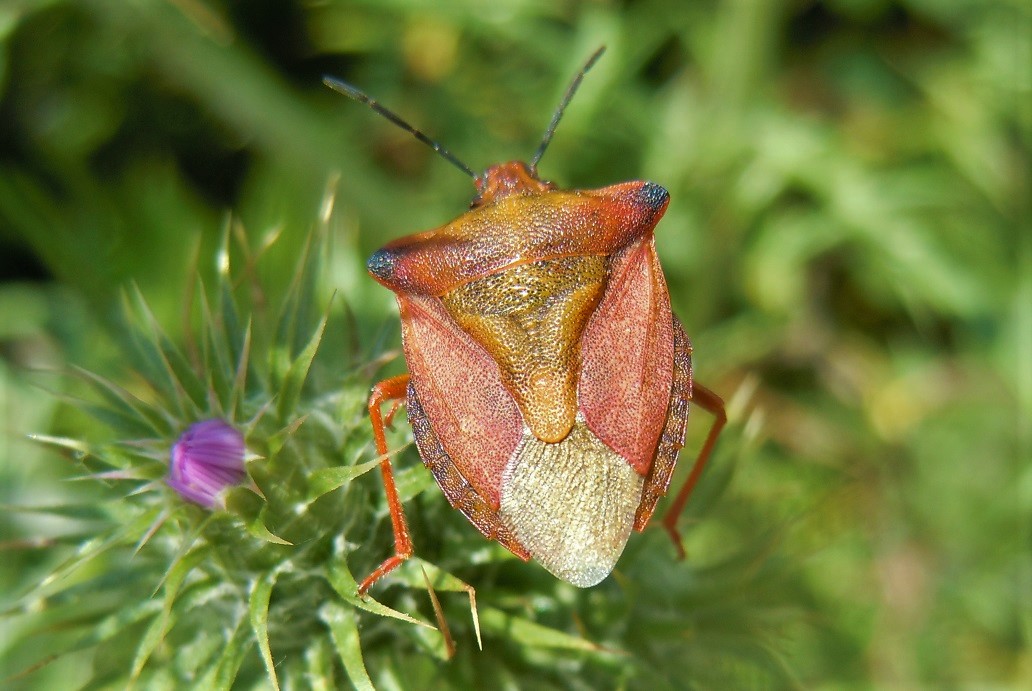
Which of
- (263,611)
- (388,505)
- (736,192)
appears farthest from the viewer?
(736,192)

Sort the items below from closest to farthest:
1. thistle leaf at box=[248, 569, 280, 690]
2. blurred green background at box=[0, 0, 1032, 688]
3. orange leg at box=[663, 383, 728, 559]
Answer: thistle leaf at box=[248, 569, 280, 690], orange leg at box=[663, 383, 728, 559], blurred green background at box=[0, 0, 1032, 688]

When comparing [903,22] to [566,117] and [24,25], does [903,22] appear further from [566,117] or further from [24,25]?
[24,25]

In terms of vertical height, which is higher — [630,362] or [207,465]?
[630,362]

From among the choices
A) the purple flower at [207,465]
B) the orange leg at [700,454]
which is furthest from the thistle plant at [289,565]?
the orange leg at [700,454]

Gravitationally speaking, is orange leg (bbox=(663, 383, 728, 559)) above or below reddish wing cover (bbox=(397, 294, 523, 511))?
below

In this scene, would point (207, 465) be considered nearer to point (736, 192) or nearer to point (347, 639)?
point (347, 639)

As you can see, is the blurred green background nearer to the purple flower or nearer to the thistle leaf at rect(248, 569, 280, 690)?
the purple flower

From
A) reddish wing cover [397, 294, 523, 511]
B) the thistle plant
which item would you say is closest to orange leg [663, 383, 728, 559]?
the thistle plant

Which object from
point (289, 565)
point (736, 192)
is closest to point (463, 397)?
point (289, 565)
